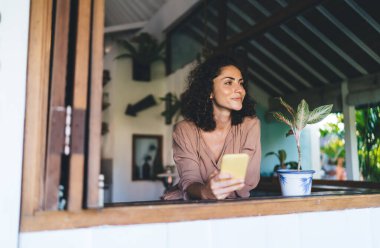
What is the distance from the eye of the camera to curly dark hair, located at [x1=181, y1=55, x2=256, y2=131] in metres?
2.20

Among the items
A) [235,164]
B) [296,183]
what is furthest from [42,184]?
[296,183]

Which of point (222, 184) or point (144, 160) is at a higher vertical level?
point (144, 160)

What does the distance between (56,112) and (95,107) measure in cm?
10

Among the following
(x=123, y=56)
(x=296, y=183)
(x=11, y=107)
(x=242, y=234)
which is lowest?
(x=242, y=234)

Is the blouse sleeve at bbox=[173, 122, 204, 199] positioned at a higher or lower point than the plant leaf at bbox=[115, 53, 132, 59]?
lower

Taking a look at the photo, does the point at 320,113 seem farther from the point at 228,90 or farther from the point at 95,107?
the point at 95,107

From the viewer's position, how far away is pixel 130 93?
597cm

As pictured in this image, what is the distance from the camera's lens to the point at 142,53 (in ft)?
19.4

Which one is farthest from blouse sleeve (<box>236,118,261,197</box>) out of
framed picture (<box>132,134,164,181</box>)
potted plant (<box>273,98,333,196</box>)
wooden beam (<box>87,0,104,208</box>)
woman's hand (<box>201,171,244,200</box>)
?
framed picture (<box>132,134,164,181</box>)

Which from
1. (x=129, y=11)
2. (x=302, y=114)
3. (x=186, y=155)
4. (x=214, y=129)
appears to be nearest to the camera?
(x=302, y=114)

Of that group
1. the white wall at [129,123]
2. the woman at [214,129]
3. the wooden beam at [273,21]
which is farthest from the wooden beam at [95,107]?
the white wall at [129,123]

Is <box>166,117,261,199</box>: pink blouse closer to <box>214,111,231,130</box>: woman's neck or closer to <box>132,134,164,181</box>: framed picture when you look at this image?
<box>214,111,231,130</box>: woman's neck

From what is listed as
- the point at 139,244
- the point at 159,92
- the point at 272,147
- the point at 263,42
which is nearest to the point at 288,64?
the point at 263,42

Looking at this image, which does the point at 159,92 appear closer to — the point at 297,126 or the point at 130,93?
the point at 130,93
